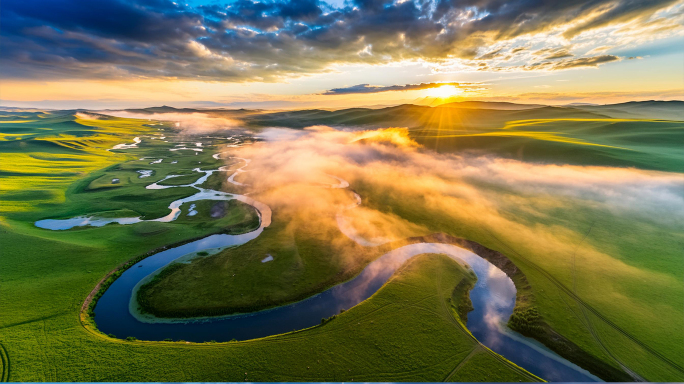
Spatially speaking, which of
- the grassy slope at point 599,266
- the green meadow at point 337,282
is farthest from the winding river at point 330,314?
the grassy slope at point 599,266

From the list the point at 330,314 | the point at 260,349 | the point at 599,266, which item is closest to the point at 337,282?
the point at 330,314

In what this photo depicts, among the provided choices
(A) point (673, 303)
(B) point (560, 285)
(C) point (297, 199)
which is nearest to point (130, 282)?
(C) point (297, 199)

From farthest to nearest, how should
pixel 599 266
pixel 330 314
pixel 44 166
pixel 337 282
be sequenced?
pixel 44 166 → pixel 337 282 → pixel 599 266 → pixel 330 314

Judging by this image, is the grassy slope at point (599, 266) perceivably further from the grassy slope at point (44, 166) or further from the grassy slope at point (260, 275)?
the grassy slope at point (44, 166)

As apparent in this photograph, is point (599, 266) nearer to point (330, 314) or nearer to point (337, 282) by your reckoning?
point (337, 282)

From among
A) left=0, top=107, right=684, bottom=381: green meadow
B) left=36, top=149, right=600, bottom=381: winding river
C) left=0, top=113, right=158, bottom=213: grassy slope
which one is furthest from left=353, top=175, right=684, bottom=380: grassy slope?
left=0, top=113, right=158, bottom=213: grassy slope

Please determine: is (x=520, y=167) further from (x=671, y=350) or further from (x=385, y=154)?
(x=671, y=350)
